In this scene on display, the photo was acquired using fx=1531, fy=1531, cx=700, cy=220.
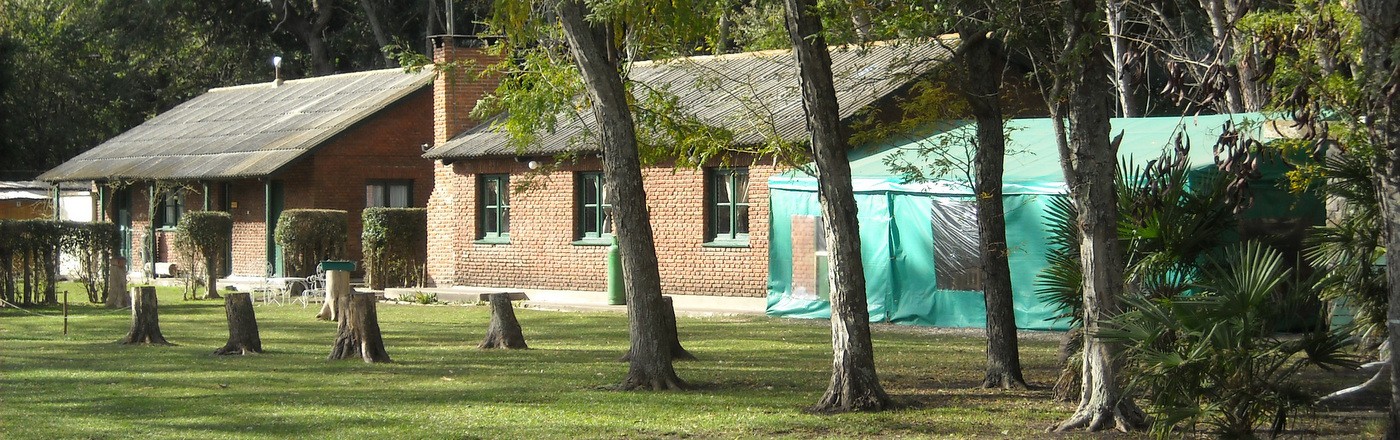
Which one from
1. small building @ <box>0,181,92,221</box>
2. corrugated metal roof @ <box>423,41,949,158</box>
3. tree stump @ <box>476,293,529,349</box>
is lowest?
tree stump @ <box>476,293,529,349</box>

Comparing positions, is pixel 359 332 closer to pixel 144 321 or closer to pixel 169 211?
pixel 144 321

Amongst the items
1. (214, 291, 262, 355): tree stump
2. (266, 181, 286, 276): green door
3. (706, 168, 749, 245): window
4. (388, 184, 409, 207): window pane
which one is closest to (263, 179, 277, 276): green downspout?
(266, 181, 286, 276): green door

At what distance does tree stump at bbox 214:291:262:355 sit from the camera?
15.9 metres

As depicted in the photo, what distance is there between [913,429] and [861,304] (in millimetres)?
1088

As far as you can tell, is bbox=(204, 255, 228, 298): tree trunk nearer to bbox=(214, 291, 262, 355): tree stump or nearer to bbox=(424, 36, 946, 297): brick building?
bbox=(424, 36, 946, 297): brick building

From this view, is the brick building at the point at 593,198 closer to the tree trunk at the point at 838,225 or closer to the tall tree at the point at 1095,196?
the tree trunk at the point at 838,225

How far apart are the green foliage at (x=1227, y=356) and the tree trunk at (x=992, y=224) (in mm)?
3361

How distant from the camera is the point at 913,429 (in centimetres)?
1036

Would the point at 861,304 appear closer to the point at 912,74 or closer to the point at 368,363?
the point at 912,74

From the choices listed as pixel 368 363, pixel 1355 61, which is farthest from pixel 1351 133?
pixel 368 363

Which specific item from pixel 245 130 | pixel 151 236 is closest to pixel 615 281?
pixel 151 236

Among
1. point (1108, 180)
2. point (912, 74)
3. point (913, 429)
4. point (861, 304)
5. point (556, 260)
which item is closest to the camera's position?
point (1108, 180)

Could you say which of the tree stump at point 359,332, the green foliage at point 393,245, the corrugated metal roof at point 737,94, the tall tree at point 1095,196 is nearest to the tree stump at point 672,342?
the tree stump at point 359,332

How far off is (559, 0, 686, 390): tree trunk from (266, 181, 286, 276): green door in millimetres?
21799
